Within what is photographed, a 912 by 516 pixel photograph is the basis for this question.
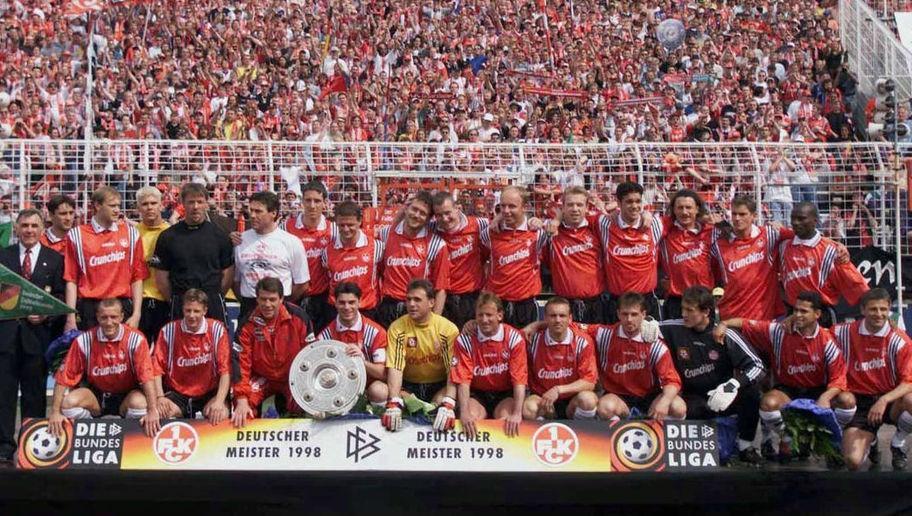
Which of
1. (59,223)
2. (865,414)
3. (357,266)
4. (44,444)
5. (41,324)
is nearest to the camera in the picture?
(44,444)

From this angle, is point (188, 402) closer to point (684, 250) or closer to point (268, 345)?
point (268, 345)

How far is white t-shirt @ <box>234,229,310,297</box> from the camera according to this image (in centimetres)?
919

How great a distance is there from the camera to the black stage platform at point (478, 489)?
813cm

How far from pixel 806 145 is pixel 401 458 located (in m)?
6.49

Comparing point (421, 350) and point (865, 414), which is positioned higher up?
point (421, 350)

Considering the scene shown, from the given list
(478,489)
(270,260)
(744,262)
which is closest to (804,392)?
(744,262)

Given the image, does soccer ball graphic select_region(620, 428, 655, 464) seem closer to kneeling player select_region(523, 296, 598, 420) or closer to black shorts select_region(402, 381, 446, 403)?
kneeling player select_region(523, 296, 598, 420)

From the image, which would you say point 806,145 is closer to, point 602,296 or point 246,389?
point 602,296

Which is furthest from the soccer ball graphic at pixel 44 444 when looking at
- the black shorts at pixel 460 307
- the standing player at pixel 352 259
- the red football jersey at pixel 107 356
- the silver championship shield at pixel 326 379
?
the black shorts at pixel 460 307

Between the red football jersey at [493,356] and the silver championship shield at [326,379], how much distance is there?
0.73m

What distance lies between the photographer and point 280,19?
67.8ft

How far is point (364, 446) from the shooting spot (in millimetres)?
8227

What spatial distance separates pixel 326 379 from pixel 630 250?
8.49 ft

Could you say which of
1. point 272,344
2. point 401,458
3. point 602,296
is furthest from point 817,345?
point 272,344
